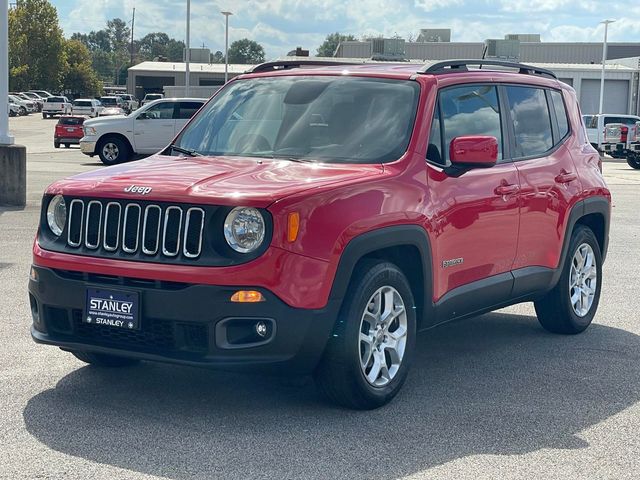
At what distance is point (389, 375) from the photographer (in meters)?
5.76

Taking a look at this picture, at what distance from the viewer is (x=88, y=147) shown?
28.6 meters

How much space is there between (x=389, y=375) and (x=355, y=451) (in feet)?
2.90

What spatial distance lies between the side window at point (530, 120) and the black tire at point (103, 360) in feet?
9.59

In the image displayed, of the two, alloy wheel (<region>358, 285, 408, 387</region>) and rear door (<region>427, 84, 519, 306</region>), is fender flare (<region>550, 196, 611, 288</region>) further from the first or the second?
alloy wheel (<region>358, 285, 408, 387</region>)

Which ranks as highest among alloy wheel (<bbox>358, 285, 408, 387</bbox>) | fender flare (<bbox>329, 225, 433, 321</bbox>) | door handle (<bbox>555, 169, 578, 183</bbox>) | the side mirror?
the side mirror

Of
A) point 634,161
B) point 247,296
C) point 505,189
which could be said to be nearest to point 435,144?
point 505,189

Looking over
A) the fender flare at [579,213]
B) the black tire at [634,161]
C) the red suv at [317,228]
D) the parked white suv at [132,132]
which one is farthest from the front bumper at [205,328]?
the black tire at [634,161]

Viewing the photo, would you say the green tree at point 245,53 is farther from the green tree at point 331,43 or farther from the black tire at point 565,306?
the black tire at point 565,306

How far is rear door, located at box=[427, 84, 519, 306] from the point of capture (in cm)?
612

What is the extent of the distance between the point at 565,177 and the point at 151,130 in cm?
2242

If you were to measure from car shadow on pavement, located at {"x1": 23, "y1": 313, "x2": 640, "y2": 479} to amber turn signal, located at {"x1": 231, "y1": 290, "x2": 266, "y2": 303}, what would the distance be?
2.20 feet

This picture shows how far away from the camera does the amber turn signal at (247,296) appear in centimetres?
506

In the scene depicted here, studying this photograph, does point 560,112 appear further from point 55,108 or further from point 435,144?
point 55,108

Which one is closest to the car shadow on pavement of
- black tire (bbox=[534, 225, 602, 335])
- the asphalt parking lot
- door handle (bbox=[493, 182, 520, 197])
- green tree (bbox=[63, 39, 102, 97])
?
the asphalt parking lot
